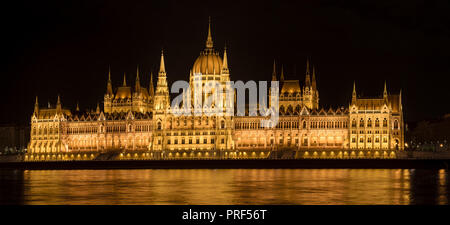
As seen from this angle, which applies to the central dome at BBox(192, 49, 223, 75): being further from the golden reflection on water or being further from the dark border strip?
the golden reflection on water

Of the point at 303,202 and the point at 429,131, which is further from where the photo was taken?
the point at 429,131

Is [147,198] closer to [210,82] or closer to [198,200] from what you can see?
[198,200]

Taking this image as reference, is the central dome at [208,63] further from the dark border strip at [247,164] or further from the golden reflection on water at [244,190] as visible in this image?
the golden reflection on water at [244,190]

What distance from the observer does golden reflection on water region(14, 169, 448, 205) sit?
51969 mm

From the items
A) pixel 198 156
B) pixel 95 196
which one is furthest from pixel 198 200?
pixel 198 156

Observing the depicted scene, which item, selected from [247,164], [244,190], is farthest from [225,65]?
[244,190]

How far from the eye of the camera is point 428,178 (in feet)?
241

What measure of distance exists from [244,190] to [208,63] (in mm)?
68194

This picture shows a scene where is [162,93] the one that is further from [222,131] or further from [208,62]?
[222,131]

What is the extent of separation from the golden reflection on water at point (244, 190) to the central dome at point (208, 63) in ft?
166

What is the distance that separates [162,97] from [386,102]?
34.9m

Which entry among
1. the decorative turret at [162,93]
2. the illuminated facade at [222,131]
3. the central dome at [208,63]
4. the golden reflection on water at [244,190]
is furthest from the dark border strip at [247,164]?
the central dome at [208,63]

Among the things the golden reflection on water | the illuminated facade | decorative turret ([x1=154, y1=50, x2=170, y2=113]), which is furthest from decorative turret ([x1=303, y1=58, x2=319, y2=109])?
the golden reflection on water

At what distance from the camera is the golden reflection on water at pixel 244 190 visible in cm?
5197
